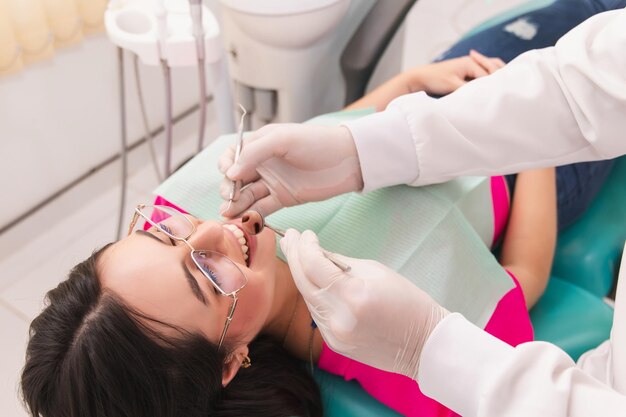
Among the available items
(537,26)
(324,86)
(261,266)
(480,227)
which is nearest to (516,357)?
(261,266)

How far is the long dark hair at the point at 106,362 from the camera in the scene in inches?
34.5

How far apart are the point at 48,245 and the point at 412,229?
1.50 m

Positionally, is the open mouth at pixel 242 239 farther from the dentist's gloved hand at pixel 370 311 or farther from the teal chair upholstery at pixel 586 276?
the teal chair upholstery at pixel 586 276

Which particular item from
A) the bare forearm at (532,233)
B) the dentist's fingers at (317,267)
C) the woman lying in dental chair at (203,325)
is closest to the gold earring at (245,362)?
the woman lying in dental chair at (203,325)

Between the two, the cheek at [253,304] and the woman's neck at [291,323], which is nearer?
the cheek at [253,304]

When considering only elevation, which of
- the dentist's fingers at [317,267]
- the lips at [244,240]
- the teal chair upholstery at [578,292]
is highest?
the dentist's fingers at [317,267]

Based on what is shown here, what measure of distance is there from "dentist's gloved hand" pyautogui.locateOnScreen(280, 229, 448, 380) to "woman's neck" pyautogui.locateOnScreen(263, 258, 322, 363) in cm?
24

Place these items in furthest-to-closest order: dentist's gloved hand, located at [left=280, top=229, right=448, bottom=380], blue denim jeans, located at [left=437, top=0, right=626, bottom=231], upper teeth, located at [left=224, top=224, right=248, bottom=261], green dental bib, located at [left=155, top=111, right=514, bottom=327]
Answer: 1. blue denim jeans, located at [left=437, top=0, right=626, bottom=231]
2. green dental bib, located at [left=155, top=111, right=514, bottom=327]
3. upper teeth, located at [left=224, top=224, right=248, bottom=261]
4. dentist's gloved hand, located at [left=280, top=229, right=448, bottom=380]

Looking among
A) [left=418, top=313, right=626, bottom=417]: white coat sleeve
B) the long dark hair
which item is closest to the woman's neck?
the long dark hair

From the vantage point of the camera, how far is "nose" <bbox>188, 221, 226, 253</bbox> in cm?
100

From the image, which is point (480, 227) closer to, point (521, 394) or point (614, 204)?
point (614, 204)

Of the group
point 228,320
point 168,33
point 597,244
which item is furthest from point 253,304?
point 597,244

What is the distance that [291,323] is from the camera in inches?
47.5

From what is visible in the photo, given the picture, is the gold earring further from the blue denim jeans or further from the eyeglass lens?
the blue denim jeans
